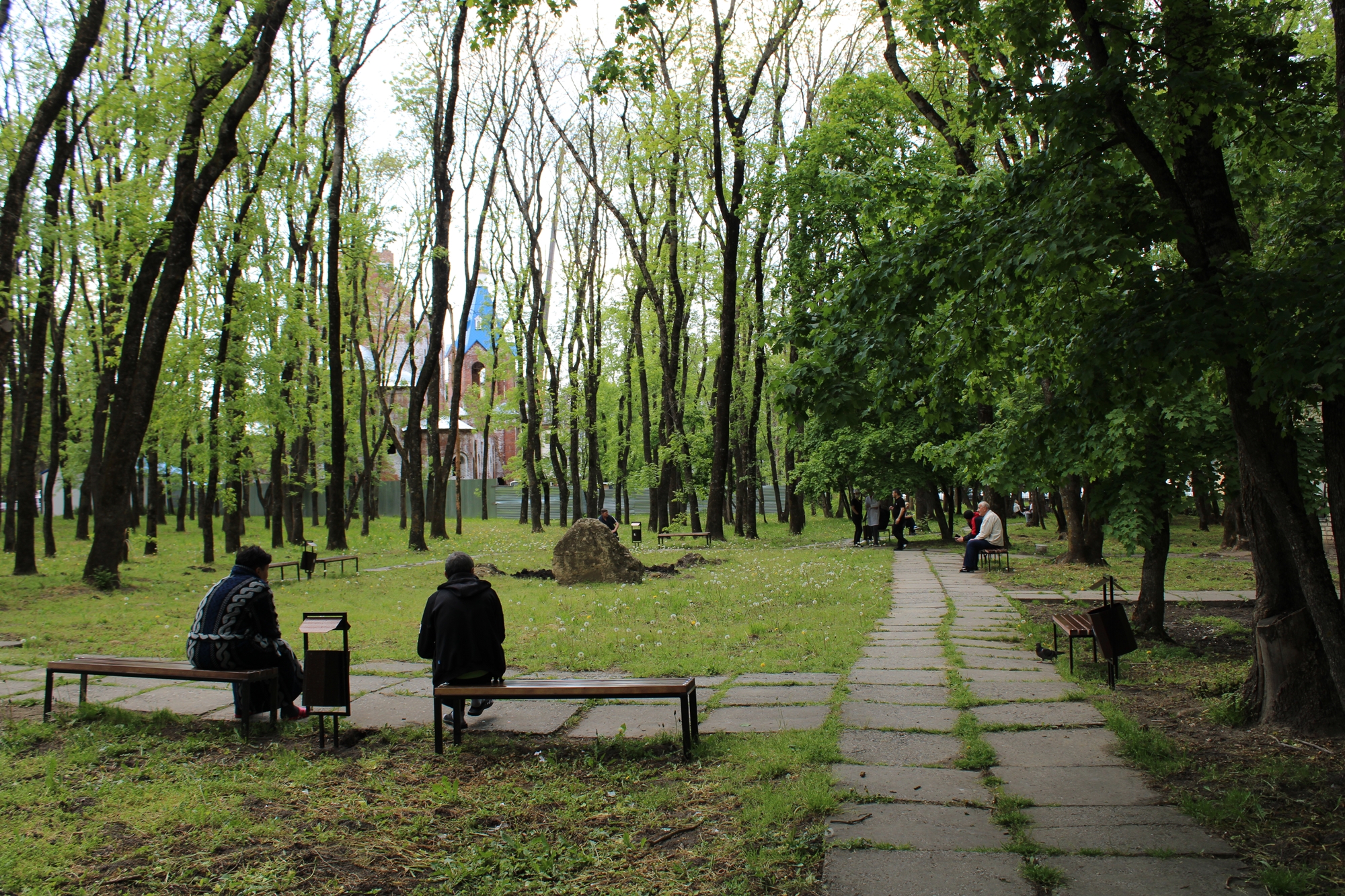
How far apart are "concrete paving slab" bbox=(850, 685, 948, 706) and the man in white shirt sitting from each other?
31.6ft

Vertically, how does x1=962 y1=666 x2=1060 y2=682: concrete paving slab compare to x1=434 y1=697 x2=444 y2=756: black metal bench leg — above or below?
below

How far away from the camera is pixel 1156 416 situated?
7074 millimetres

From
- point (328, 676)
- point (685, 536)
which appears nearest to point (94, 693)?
point (328, 676)

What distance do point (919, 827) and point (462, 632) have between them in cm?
313

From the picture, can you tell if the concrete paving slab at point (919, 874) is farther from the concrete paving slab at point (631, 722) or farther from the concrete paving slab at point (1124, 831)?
the concrete paving slab at point (631, 722)

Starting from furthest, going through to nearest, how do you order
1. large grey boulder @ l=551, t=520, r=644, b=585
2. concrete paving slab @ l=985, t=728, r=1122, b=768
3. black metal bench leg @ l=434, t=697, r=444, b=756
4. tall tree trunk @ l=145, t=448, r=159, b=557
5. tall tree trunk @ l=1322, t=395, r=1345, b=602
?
tall tree trunk @ l=145, t=448, r=159, b=557
large grey boulder @ l=551, t=520, r=644, b=585
black metal bench leg @ l=434, t=697, r=444, b=756
concrete paving slab @ l=985, t=728, r=1122, b=768
tall tree trunk @ l=1322, t=395, r=1345, b=602

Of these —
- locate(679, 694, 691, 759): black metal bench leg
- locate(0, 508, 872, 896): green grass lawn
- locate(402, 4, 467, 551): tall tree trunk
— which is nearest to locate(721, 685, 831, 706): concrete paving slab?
locate(0, 508, 872, 896): green grass lawn

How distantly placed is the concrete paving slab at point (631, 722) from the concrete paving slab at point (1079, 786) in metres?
1.98

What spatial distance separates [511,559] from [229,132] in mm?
10376

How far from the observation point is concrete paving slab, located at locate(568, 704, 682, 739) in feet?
17.3

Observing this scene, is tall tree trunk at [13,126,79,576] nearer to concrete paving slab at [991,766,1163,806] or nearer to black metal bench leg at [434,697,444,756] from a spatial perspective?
black metal bench leg at [434,697,444,756]

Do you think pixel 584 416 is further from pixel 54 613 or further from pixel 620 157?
pixel 54 613

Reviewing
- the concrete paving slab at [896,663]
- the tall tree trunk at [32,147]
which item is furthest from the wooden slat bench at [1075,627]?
the tall tree trunk at [32,147]

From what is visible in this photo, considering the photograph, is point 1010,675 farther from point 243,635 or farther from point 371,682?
point 243,635
